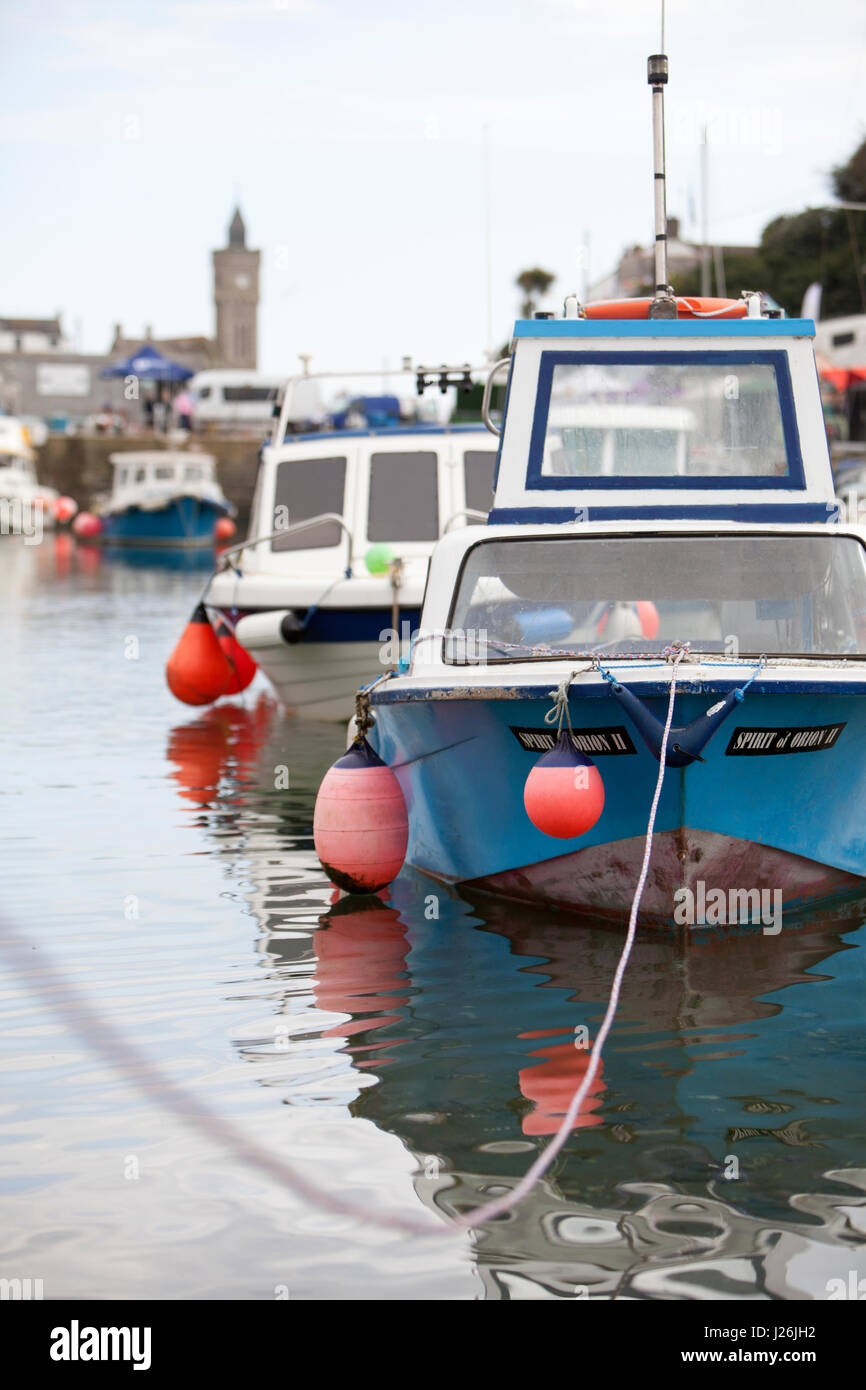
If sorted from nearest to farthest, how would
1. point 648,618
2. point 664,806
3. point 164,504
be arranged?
point 664,806, point 648,618, point 164,504

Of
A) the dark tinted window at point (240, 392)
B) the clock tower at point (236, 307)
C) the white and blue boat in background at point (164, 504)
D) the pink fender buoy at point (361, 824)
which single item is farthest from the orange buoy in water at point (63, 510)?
the clock tower at point (236, 307)

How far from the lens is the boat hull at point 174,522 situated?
48.2 m

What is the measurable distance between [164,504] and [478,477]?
34896 millimetres

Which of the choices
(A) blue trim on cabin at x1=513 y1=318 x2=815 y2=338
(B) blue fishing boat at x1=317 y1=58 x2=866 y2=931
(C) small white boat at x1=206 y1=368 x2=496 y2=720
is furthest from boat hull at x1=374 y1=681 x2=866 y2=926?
(C) small white boat at x1=206 y1=368 x2=496 y2=720

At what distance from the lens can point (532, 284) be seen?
326 ft

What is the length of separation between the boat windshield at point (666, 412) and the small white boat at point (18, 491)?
1682 inches

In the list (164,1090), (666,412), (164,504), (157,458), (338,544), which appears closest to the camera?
(164,1090)

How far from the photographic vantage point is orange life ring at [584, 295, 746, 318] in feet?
30.6

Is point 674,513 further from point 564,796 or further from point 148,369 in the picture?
point 148,369

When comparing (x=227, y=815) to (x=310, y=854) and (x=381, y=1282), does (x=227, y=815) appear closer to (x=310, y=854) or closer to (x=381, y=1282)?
(x=310, y=854)

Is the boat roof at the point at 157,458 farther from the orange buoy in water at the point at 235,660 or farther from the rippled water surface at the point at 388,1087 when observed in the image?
the rippled water surface at the point at 388,1087

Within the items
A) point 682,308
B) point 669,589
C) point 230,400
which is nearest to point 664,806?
point 669,589
